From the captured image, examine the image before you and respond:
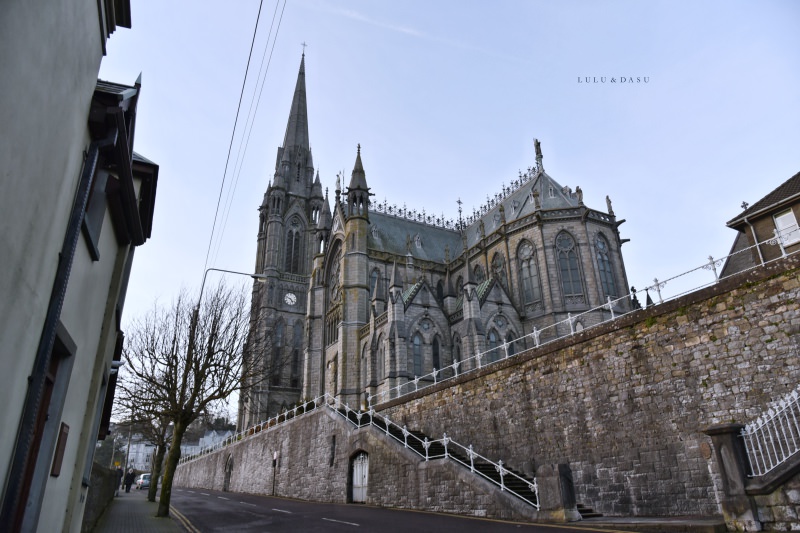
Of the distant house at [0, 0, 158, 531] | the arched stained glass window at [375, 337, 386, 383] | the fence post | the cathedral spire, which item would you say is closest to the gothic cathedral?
the arched stained glass window at [375, 337, 386, 383]

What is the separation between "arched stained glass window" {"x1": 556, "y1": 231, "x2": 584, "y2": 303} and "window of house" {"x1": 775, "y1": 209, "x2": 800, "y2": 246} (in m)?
16.3

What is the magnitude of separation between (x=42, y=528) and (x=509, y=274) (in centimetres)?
3373

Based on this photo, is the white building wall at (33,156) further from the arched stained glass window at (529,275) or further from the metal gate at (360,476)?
the arched stained glass window at (529,275)

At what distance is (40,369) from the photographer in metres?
4.94

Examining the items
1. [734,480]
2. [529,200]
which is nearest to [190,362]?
[734,480]

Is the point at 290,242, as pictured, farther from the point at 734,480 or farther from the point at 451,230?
the point at 734,480

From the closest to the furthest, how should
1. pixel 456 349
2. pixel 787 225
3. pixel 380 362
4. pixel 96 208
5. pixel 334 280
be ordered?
pixel 96 208
pixel 787 225
pixel 456 349
pixel 380 362
pixel 334 280

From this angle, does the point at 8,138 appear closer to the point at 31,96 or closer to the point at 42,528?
the point at 31,96

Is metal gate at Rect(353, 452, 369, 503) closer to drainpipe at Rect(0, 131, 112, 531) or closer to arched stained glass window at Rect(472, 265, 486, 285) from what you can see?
drainpipe at Rect(0, 131, 112, 531)

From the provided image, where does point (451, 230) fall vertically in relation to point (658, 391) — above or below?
above

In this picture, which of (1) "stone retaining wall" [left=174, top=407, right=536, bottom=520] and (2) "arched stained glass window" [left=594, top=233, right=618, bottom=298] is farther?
(2) "arched stained glass window" [left=594, top=233, right=618, bottom=298]

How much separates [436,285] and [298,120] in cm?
4972

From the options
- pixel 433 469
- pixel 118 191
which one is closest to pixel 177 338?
pixel 433 469

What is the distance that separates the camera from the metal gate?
1944 cm
